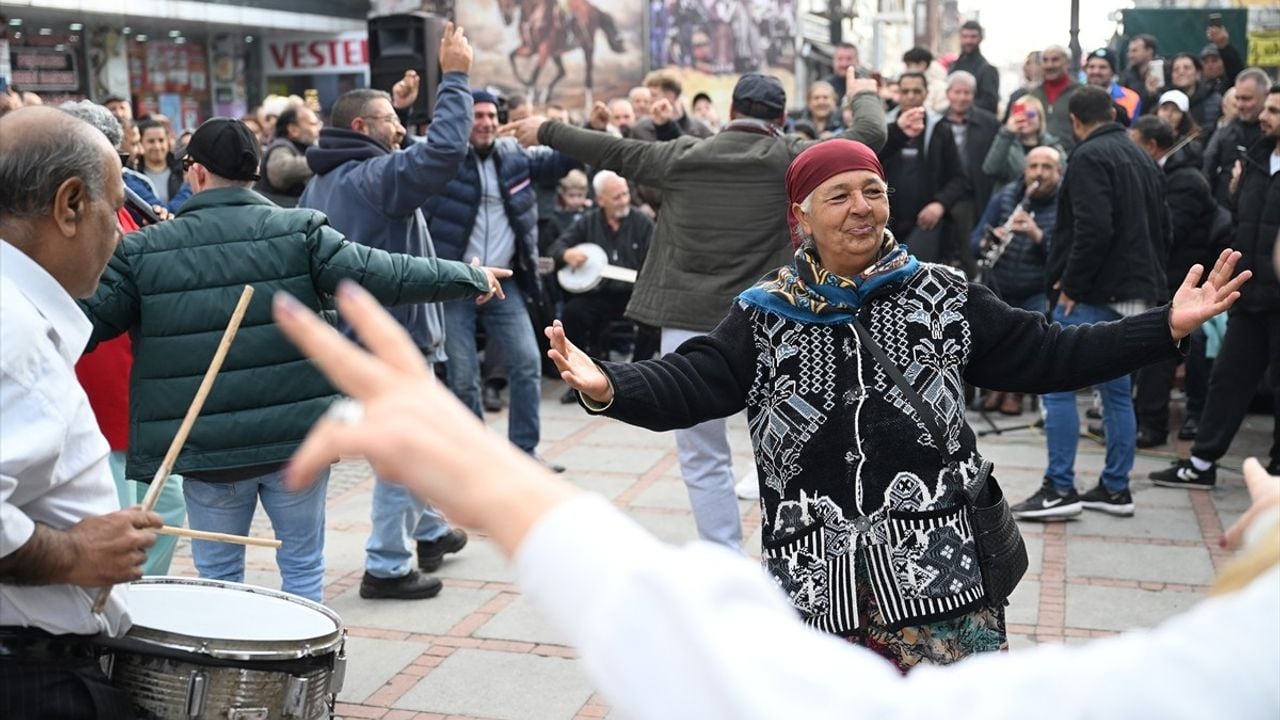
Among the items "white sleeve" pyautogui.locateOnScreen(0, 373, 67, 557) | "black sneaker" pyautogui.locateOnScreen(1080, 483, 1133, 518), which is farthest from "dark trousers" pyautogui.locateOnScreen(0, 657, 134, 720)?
"black sneaker" pyautogui.locateOnScreen(1080, 483, 1133, 518)

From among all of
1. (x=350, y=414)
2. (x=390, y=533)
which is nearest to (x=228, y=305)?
(x=390, y=533)

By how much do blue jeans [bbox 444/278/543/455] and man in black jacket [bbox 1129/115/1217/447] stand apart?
4.08 metres

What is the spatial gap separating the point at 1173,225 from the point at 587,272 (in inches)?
161

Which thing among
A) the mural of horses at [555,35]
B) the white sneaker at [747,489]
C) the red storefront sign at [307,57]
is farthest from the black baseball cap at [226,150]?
the mural of horses at [555,35]

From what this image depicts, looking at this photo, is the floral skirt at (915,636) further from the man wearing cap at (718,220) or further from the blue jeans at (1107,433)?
the blue jeans at (1107,433)

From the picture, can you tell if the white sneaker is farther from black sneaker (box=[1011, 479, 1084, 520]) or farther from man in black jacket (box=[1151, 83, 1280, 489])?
man in black jacket (box=[1151, 83, 1280, 489])

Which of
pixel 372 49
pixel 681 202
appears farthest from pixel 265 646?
pixel 372 49

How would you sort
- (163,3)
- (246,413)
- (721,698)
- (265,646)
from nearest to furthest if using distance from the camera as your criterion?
(721,698) < (265,646) < (246,413) < (163,3)

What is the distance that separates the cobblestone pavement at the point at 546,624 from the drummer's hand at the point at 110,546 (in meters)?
2.49

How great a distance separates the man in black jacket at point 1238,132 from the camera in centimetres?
980

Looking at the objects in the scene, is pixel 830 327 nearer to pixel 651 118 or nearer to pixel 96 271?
pixel 96 271

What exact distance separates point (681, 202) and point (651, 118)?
450 centimetres

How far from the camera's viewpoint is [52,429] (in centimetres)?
225

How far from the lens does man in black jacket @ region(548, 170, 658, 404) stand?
34.7 ft
